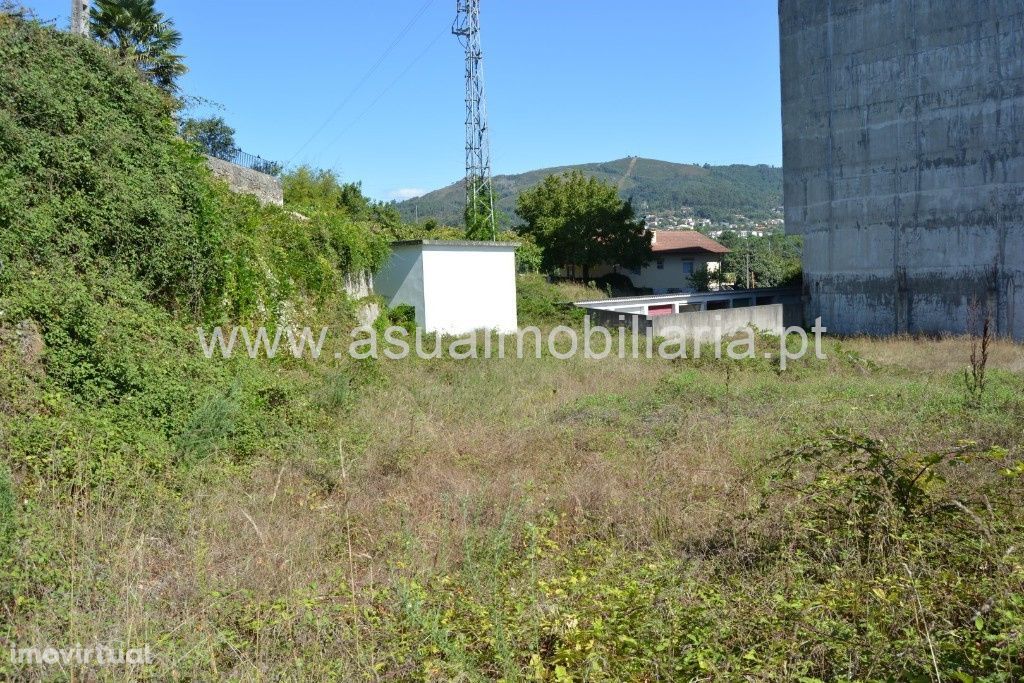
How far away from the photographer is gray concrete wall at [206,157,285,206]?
11148 millimetres

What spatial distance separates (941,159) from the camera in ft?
68.0

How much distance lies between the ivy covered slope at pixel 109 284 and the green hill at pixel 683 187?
278 ft

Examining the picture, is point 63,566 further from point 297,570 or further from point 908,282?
point 908,282

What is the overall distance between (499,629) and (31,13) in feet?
28.8

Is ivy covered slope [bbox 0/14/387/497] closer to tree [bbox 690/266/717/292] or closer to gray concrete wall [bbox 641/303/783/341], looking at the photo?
gray concrete wall [bbox 641/303/783/341]

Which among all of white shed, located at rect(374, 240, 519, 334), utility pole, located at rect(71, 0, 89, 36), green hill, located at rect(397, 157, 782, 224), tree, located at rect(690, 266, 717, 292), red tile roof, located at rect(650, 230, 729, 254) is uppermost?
green hill, located at rect(397, 157, 782, 224)

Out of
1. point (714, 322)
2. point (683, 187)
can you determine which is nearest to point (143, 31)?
point (714, 322)

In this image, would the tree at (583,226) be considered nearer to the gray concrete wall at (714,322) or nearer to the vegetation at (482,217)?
the vegetation at (482,217)

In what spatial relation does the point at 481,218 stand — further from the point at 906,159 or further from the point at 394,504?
the point at 394,504

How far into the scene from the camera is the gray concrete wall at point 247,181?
11.1m

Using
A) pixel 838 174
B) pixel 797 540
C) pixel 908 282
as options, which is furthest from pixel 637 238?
pixel 797 540

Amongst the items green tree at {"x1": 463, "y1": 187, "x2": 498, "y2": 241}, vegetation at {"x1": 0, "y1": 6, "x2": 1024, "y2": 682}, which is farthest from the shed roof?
green tree at {"x1": 463, "y1": 187, "x2": 498, "y2": 241}

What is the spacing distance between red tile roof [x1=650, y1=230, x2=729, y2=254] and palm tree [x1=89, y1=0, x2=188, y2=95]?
2678 cm

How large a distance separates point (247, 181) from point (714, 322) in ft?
41.5
